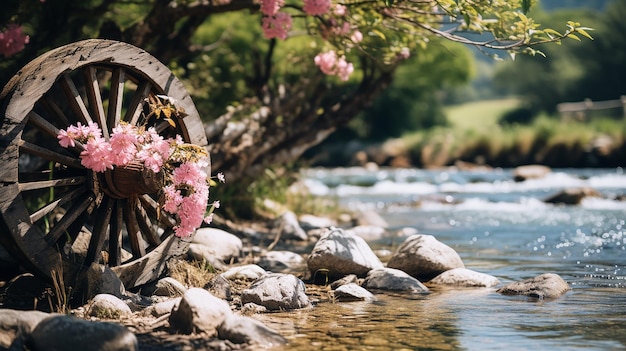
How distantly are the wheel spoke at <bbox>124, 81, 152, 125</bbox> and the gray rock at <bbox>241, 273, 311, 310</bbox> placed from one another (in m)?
1.84

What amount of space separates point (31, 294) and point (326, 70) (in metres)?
5.47

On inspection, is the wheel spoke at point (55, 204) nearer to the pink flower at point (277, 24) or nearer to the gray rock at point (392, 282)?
the gray rock at point (392, 282)

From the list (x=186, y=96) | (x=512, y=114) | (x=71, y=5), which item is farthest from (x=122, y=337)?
(x=512, y=114)

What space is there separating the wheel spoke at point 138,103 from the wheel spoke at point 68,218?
34.7 inches

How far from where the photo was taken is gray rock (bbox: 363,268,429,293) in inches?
331

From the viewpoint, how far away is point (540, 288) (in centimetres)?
802

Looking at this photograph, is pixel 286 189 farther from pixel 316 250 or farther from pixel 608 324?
pixel 608 324

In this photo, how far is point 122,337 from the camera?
17.6 feet

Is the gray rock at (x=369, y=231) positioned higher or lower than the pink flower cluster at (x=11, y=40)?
lower

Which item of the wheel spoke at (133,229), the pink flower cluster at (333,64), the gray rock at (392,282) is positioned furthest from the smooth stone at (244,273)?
the pink flower cluster at (333,64)

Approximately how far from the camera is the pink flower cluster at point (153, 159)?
21.8 feet

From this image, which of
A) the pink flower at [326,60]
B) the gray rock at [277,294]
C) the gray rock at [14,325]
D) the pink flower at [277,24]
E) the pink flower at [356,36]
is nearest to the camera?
the gray rock at [14,325]

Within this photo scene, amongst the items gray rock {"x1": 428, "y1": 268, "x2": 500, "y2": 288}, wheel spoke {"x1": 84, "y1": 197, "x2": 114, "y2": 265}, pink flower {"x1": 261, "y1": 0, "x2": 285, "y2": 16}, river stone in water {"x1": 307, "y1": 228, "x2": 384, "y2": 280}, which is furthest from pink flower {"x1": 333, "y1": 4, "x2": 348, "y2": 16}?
wheel spoke {"x1": 84, "y1": 197, "x2": 114, "y2": 265}

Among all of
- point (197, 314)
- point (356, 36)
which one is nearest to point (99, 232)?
point (197, 314)
